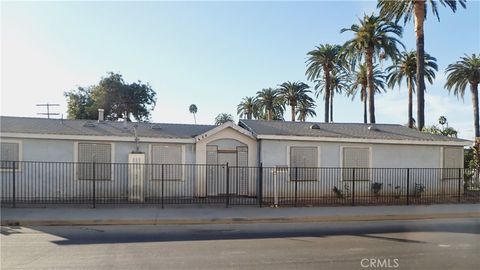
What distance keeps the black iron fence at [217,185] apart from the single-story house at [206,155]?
5 cm

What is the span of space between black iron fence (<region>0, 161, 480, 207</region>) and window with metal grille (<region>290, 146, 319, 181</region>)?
1.8 inches

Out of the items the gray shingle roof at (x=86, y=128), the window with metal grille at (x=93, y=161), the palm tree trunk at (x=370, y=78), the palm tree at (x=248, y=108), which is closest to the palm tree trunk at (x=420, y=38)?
the palm tree trunk at (x=370, y=78)

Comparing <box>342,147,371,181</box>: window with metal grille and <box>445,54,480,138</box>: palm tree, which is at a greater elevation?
<box>445,54,480,138</box>: palm tree

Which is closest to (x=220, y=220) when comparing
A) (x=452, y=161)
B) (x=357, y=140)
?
(x=357, y=140)

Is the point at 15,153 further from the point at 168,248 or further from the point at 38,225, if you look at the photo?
the point at 168,248

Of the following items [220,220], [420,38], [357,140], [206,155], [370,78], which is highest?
[420,38]

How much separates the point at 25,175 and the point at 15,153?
99cm

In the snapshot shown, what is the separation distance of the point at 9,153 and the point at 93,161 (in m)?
3.26

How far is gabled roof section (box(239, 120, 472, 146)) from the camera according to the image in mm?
19844

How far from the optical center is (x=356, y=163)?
20688 millimetres

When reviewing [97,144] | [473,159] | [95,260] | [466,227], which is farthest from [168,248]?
[473,159]

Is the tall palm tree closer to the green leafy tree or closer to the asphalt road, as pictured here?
the green leafy tree

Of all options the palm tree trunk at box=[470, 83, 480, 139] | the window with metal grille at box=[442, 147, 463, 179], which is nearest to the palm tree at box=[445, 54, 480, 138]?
the palm tree trunk at box=[470, 83, 480, 139]

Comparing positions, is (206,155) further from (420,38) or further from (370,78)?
(370,78)
